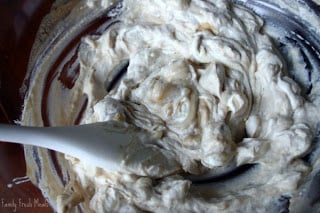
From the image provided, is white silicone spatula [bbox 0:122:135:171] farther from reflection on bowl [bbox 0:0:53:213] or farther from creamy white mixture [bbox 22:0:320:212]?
reflection on bowl [bbox 0:0:53:213]

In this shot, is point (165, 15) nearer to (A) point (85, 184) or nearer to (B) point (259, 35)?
(B) point (259, 35)

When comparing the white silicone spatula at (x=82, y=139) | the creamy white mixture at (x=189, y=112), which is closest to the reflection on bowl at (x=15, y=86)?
the creamy white mixture at (x=189, y=112)

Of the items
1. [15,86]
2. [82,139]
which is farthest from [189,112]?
[15,86]

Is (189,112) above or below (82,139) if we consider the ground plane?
above

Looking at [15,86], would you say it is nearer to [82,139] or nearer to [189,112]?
[82,139]

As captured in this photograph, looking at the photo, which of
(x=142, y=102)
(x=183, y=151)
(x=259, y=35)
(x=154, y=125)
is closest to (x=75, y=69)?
(x=142, y=102)

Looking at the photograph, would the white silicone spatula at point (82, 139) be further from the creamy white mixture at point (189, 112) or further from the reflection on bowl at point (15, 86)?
the reflection on bowl at point (15, 86)
